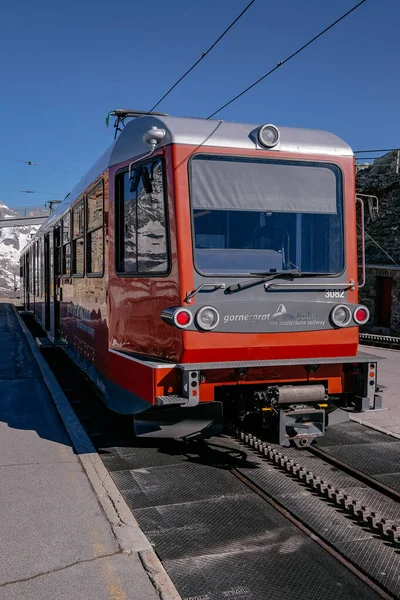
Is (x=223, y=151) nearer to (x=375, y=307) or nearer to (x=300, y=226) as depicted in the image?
(x=300, y=226)

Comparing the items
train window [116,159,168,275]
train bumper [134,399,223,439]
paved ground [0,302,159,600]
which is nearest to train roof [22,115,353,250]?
train window [116,159,168,275]

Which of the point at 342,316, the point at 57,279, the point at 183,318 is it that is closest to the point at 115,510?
the point at 183,318

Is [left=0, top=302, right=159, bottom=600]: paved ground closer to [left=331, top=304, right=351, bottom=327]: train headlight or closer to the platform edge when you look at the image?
the platform edge

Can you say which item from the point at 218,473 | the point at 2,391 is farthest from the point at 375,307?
the point at 218,473

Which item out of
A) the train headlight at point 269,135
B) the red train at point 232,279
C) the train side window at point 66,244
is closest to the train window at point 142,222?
the red train at point 232,279

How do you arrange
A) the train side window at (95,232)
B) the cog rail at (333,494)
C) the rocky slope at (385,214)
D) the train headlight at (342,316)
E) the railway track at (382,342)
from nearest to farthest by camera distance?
the cog rail at (333,494), the train headlight at (342,316), the train side window at (95,232), the railway track at (382,342), the rocky slope at (385,214)

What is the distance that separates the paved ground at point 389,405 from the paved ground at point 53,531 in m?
3.61

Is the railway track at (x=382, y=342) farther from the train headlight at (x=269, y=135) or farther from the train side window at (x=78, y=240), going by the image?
the train headlight at (x=269, y=135)

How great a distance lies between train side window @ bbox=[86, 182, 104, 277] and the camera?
6.85 m

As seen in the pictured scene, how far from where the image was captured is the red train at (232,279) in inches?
213

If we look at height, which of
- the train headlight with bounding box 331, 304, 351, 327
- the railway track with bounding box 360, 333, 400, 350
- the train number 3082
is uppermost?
the train number 3082

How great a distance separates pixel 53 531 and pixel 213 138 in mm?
3730

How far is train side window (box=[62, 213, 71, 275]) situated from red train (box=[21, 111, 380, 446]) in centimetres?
332

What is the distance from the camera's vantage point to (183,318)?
5262mm
